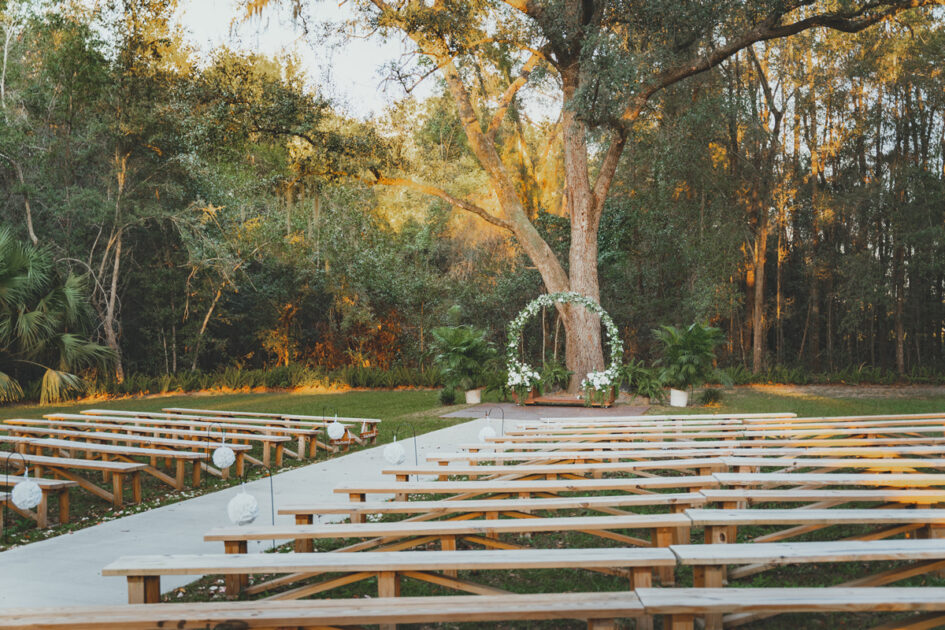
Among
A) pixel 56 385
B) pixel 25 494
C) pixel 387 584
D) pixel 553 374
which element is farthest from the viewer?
pixel 56 385

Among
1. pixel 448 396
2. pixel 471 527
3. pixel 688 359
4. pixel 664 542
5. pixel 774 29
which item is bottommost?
pixel 448 396

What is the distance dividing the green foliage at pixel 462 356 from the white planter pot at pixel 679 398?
3633 mm

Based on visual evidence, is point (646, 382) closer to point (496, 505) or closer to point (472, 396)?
point (472, 396)

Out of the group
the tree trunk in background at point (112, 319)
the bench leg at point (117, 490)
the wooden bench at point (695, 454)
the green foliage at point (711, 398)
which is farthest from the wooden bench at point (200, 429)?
the green foliage at point (711, 398)

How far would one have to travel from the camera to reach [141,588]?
2666 millimetres

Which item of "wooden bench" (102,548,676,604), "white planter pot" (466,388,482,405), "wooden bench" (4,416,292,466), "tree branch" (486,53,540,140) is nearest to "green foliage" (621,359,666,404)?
"white planter pot" (466,388,482,405)

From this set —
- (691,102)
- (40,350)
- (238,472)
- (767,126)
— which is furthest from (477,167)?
(238,472)

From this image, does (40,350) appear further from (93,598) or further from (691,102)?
(691,102)

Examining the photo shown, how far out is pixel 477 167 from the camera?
21.3m

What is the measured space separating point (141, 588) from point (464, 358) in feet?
36.9

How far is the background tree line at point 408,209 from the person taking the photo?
15.4 m

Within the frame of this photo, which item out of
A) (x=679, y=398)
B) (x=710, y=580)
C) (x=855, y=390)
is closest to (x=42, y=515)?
(x=710, y=580)

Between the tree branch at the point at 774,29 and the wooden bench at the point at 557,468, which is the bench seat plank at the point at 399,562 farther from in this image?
the tree branch at the point at 774,29

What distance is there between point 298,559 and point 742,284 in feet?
61.7
